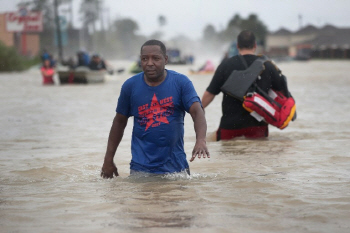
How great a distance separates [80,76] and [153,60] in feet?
82.1

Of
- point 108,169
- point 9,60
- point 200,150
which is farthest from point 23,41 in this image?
point 200,150

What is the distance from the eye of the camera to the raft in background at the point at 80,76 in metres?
30.1

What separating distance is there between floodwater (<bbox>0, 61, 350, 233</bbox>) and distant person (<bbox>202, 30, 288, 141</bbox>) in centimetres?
23

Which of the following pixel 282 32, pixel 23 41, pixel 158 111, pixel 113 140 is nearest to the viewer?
pixel 158 111

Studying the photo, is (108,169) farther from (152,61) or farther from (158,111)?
(152,61)

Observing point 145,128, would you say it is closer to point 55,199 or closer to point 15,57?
point 55,199

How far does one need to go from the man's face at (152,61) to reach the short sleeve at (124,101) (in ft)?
0.86

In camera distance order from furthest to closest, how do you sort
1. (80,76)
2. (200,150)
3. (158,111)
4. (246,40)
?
(80,76)
(246,40)
(158,111)
(200,150)

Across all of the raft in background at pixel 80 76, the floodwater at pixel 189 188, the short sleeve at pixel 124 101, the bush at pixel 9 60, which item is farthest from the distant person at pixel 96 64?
the short sleeve at pixel 124 101

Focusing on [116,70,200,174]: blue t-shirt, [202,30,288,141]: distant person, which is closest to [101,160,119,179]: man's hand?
[116,70,200,174]: blue t-shirt

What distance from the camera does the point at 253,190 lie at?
6.05 metres

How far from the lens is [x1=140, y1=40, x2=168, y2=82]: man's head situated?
18.5 feet

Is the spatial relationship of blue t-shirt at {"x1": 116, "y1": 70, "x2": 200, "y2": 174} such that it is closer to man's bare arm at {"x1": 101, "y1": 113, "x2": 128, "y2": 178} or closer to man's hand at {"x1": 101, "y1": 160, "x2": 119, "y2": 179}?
man's bare arm at {"x1": 101, "y1": 113, "x2": 128, "y2": 178}

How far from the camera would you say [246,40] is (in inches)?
332
